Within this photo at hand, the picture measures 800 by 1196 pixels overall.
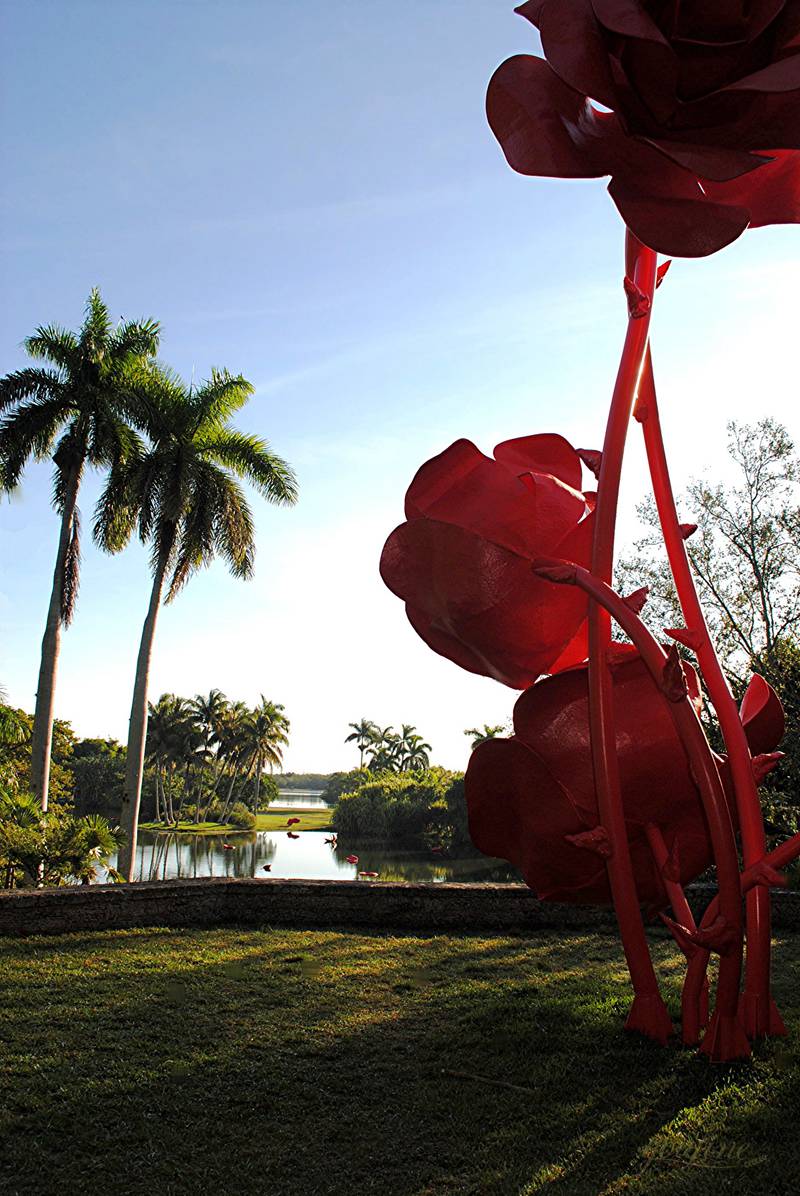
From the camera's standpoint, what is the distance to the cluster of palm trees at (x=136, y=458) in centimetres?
1822

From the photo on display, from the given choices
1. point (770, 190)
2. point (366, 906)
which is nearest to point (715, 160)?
point (770, 190)

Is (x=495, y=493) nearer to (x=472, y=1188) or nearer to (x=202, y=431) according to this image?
(x=472, y=1188)

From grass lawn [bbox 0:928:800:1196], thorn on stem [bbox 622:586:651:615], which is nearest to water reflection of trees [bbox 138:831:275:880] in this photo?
grass lawn [bbox 0:928:800:1196]

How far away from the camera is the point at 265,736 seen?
61.3 meters

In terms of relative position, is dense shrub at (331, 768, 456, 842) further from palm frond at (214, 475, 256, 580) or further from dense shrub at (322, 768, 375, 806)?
palm frond at (214, 475, 256, 580)

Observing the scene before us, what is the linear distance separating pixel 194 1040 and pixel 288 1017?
744 mm

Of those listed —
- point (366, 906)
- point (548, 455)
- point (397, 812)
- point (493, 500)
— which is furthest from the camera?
point (397, 812)

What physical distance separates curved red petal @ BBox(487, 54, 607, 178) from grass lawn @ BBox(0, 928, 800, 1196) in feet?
14.5

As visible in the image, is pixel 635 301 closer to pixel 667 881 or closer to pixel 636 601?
pixel 636 601

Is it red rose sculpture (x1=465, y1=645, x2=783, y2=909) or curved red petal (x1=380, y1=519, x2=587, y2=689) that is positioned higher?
curved red petal (x1=380, y1=519, x2=587, y2=689)

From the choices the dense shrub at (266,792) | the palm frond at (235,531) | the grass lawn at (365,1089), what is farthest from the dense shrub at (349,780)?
the grass lawn at (365,1089)

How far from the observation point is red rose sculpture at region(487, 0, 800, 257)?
3871mm

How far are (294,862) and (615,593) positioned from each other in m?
36.1

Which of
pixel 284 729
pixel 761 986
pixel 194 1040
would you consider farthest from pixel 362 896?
pixel 284 729
